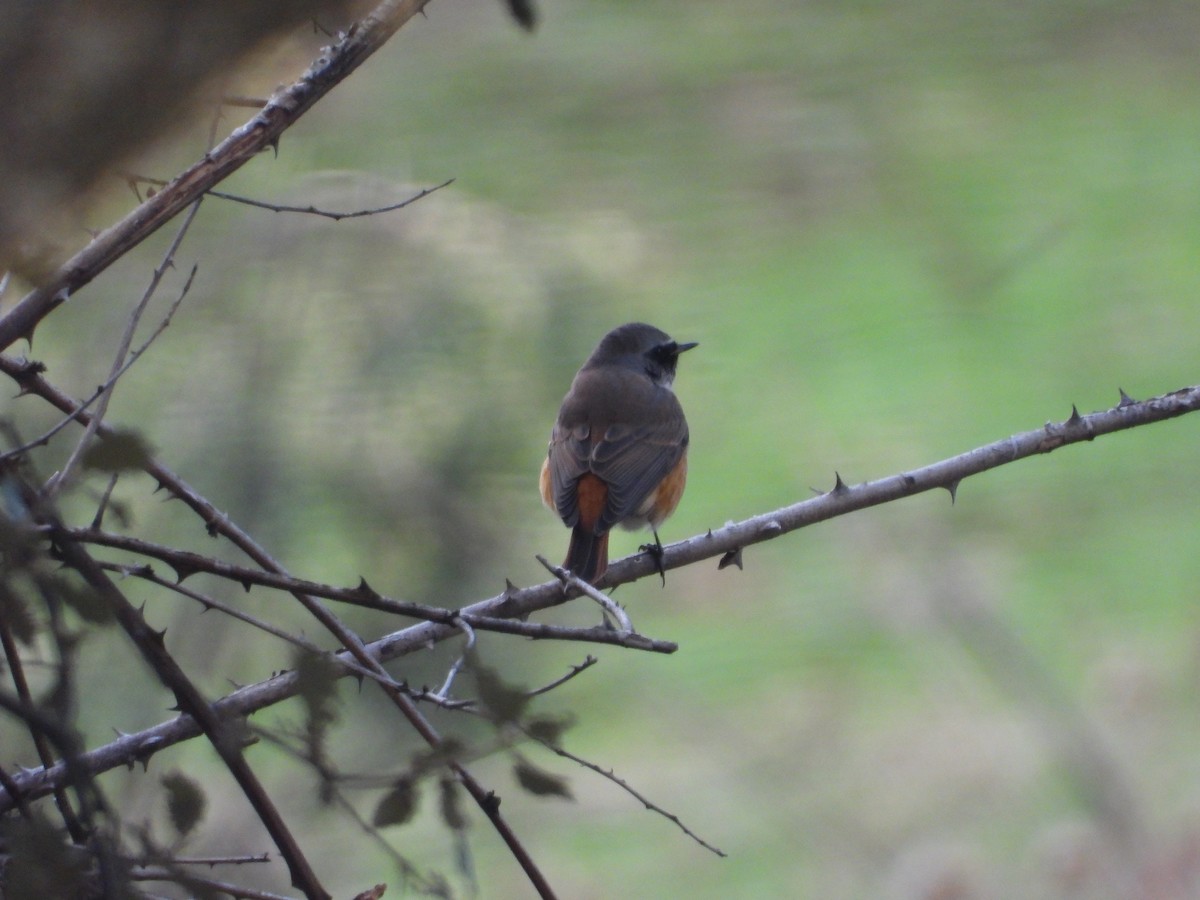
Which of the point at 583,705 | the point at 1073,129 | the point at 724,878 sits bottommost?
the point at 724,878

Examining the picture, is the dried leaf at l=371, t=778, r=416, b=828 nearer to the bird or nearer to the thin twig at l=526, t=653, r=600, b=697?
the thin twig at l=526, t=653, r=600, b=697

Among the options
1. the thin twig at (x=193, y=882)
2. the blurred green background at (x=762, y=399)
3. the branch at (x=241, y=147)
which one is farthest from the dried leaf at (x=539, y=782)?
the blurred green background at (x=762, y=399)

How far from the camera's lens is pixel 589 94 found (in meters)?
5.05

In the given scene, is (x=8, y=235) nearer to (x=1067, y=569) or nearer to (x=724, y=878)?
(x=724, y=878)

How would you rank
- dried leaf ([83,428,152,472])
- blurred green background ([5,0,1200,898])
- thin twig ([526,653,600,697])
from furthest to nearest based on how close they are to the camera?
1. blurred green background ([5,0,1200,898])
2. thin twig ([526,653,600,697])
3. dried leaf ([83,428,152,472])

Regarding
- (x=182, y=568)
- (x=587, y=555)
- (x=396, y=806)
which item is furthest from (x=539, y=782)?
(x=587, y=555)

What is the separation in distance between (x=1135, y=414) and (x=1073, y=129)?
16.8ft

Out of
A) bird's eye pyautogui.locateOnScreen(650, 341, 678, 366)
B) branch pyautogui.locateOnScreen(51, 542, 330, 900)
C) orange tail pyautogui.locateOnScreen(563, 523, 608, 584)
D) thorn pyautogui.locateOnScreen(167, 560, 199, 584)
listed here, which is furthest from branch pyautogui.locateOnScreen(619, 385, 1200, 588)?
bird's eye pyautogui.locateOnScreen(650, 341, 678, 366)

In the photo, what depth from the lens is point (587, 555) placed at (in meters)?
3.43

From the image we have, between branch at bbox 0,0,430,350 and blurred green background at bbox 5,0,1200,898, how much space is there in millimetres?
1176

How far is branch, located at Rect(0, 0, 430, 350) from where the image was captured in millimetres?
1663

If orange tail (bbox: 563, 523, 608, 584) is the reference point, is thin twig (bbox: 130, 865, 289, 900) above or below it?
above

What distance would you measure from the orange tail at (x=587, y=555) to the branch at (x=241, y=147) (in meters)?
1.63

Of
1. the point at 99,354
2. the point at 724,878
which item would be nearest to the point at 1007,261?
the point at 724,878
